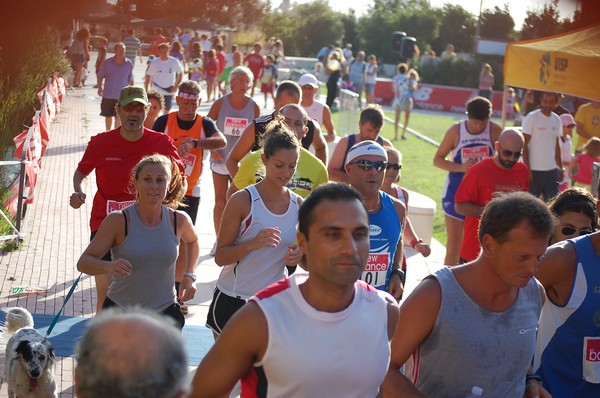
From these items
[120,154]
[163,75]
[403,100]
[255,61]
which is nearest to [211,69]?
Answer: [255,61]

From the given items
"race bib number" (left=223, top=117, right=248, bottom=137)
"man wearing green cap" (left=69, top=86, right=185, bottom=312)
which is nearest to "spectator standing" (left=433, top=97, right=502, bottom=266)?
"race bib number" (left=223, top=117, right=248, bottom=137)

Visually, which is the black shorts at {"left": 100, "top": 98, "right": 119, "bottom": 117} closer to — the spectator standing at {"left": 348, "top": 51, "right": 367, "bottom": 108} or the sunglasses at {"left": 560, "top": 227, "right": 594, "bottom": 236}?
the sunglasses at {"left": 560, "top": 227, "right": 594, "bottom": 236}

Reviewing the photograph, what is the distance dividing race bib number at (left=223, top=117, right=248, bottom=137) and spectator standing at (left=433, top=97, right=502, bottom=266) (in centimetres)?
212

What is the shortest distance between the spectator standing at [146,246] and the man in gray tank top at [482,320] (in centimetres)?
213

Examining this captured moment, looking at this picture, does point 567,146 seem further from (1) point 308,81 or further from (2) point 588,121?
(1) point 308,81

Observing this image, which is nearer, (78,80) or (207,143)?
(207,143)

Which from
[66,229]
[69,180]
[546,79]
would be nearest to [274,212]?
[66,229]

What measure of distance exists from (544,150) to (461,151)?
2.41 meters

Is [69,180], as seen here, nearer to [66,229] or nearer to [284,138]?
[66,229]

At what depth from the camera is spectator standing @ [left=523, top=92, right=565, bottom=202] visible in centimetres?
1135

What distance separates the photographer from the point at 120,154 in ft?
21.8

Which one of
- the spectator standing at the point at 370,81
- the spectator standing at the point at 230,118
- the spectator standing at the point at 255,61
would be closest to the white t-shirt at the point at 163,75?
the spectator standing at the point at 230,118

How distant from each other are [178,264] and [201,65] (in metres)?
25.7

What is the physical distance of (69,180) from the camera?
567 inches
